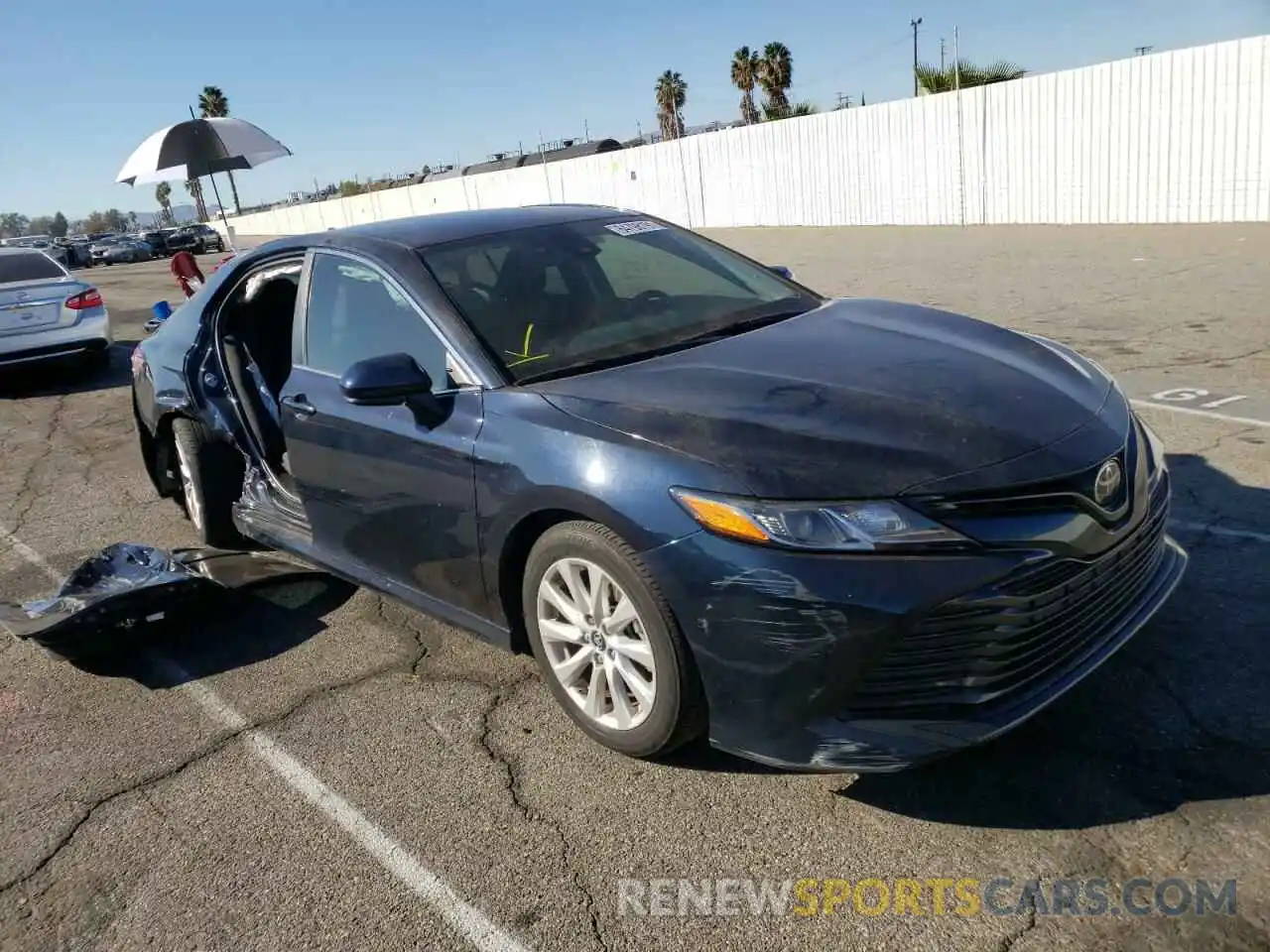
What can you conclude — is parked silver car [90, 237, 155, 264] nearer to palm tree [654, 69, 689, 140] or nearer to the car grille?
palm tree [654, 69, 689, 140]

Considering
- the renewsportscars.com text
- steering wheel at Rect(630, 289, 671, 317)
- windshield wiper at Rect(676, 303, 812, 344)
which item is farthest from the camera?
steering wheel at Rect(630, 289, 671, 317)

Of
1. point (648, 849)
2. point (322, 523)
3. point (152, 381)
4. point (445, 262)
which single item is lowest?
point (648, 849)

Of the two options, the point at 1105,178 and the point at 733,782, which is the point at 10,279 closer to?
the point at 733,782

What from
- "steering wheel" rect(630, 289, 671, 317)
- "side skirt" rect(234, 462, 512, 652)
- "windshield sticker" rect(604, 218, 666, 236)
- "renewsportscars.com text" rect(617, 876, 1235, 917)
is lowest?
"renewsportscars.com text" rect(617, 876, 1235, 917)

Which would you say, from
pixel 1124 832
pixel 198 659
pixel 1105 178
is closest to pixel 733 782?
pixel 1124 832

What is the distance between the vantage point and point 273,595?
15.6 feet

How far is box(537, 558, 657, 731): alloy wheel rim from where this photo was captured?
2.89 m

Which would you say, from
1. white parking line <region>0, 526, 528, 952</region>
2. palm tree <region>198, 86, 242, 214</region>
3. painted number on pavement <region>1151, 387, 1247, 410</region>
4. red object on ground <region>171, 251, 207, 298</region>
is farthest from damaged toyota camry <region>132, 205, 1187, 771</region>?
palm tree <region>198, 86, 242, 214</region>

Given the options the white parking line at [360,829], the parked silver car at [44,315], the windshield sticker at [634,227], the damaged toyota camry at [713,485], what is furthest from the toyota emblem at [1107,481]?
the parked silver car at [44,315]

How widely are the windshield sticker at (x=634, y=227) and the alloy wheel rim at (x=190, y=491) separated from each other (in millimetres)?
2537

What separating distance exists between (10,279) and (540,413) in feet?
36.5

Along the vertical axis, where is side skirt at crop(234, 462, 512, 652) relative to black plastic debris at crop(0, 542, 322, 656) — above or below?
above

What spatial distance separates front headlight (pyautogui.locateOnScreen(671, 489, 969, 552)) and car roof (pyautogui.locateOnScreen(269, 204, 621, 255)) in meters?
1.89

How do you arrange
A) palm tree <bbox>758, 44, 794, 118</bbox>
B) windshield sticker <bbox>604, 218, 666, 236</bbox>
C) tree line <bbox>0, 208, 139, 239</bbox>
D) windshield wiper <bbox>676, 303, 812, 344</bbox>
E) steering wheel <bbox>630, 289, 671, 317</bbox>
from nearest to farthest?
windshield wiper <bbox>676, 303, 812, 344</bbox>, steering wheel <bbox>630, 289, 671, 317</bbox>, windshield sticker <bbox>604, 218, 666, 236</bbox>, palm tree <bbox>758, 44, 794, 118</bbox>, tree line <bbox>0, 208, 139, 239</bbox>
